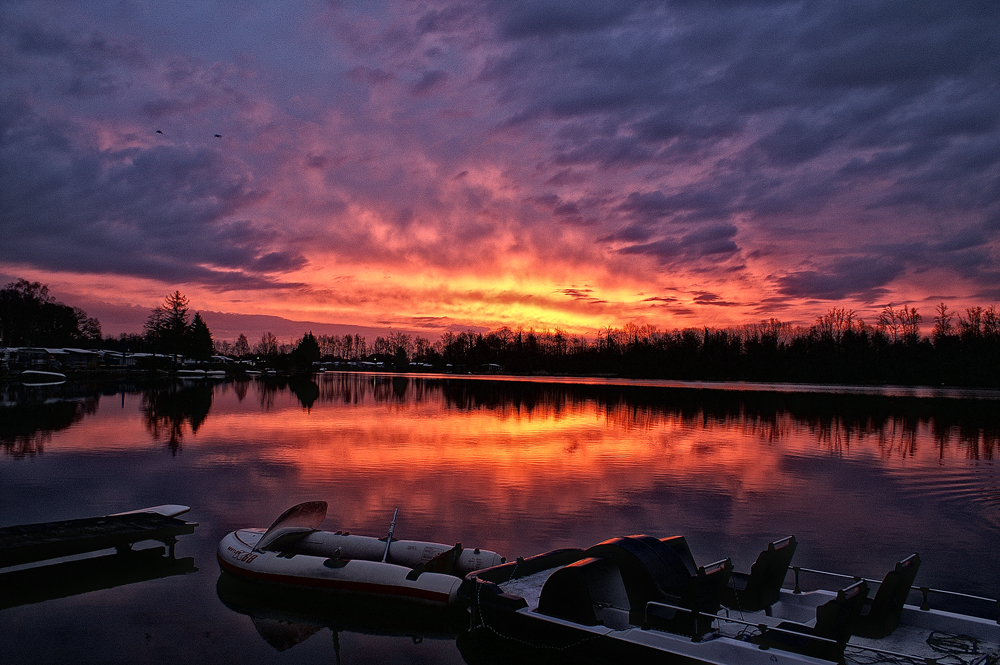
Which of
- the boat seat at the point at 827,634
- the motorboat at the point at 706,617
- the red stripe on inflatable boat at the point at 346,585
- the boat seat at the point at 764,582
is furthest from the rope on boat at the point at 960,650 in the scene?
the red stripe on inflatable boat at the point at 346,585

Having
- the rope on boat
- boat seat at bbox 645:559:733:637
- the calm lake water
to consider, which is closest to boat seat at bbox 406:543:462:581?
the calm lake water

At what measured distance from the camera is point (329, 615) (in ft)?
34.8

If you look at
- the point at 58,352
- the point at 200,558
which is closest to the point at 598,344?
the point at 58,352

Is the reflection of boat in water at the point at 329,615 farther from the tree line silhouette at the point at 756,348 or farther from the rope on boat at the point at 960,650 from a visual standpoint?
the tree line silhouette at the point at 756,348

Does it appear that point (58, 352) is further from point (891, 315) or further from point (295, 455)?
point (891, 315)

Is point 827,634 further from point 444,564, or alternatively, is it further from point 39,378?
point 39,378

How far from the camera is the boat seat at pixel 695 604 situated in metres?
7.82

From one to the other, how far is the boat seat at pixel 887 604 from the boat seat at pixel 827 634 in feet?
1.95

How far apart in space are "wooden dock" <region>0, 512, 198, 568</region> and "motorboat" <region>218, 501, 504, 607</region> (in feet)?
5.83

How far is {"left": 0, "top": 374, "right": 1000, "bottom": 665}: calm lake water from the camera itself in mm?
9938

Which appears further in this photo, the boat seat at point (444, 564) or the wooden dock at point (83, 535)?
the wooden dock at point (83, 535)

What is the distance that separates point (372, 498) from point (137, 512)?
6.03 meters

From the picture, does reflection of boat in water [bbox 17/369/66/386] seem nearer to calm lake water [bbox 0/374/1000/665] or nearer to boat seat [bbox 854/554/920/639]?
calm lake water [bbox 0/374/1000/665]

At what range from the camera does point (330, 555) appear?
1190 cm
